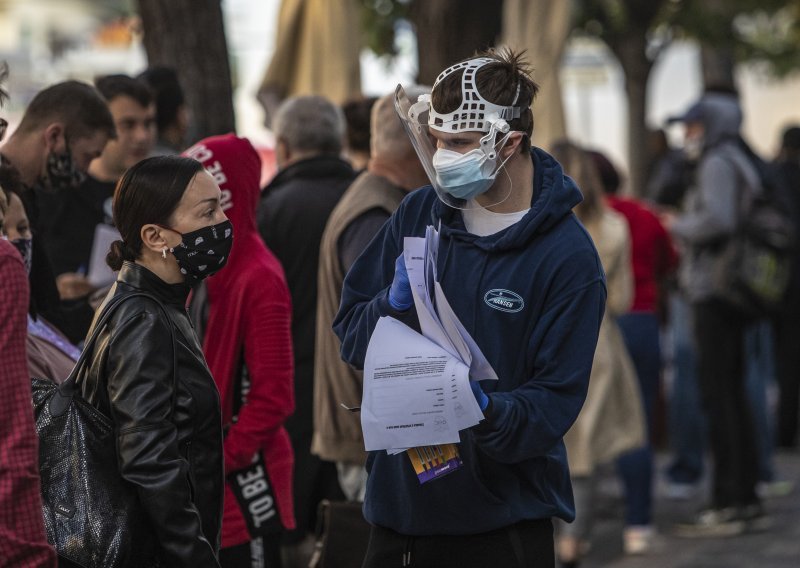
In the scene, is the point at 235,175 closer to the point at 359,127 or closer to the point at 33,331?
the point at 33,331

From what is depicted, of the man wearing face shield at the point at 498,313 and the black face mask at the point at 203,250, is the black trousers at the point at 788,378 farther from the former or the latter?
the black face mask at the point at 203,250

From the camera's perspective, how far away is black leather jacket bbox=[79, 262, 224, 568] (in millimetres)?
3051

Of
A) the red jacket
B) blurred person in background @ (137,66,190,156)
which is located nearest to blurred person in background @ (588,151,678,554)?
the red jacket

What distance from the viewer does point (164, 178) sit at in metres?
3.39

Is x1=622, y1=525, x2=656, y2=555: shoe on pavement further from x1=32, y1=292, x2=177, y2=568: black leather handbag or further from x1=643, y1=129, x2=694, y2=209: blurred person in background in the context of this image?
x1=32, y1=292, x2=177, y2=568: black leather handbag

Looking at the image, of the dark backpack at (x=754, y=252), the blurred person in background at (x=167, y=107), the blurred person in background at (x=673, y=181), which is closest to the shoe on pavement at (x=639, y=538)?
the dark backpack at (x=754, y=252)

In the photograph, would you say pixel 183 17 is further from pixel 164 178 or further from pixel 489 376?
pixel 489 376

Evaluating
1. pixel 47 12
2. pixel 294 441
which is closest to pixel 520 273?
pixel 294 441

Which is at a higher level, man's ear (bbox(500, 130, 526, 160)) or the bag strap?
man's ear (bbox(500, 130, 526, 160))

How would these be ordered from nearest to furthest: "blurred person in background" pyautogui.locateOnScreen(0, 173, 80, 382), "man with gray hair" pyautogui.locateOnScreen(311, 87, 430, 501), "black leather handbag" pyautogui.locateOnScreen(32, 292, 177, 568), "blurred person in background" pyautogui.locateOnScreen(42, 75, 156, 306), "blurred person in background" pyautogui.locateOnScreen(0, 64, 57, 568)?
"blurred person in background" pyautogui.locateOnScreen(0, 64, 57, 568) < "black leather handbag" pyautogui.locateOnScreen(32, 292, 177, 568) < "blurred person in background" pyautogui.locateOnScreen(0, 173, 80, 382) < "man with gray hair" pyautogui.locateOnScreen(311, 87, 430, 501) < "blurred person in background" pyautogui.locateOnScreen(42, 75, 156, 306)

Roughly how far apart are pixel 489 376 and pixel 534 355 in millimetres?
179

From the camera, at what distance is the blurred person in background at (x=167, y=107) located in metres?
6.26

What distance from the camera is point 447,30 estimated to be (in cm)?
967

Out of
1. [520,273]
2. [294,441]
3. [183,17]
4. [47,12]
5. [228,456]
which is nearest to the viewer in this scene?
[520,273]
